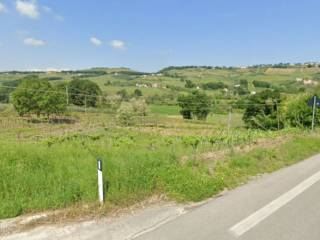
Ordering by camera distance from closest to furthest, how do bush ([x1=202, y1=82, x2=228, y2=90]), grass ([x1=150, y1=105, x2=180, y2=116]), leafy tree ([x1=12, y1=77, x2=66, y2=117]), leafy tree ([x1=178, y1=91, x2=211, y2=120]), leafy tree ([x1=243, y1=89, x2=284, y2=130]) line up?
leafy tree ([x1=12, y1=77, x2=66, y2=117])
leafy tree ([x1=243, y1=89, x2=284, y2=130])
grass ([x1=150, y1=105, x2=180, y2=116])
leafy tree ([x1=178, y1=91, x2=211, y2=120])
bush ([x1=202, y1=82, x2=228, y2=90])

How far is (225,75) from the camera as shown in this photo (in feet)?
367

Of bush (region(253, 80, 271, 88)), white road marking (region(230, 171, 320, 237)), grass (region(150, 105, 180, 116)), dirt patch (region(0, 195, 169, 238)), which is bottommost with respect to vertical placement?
grass (region(150, 105, 180, 116))

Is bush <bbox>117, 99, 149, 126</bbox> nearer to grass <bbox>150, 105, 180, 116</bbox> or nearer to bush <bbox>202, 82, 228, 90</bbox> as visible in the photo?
grass <bbox>150, 105, 180, 116</bbox>

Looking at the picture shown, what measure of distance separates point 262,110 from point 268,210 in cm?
5107

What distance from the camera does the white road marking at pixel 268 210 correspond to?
4766 millimetres

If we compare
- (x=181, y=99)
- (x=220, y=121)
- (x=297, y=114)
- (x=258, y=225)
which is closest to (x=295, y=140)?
(x=258, y=225)

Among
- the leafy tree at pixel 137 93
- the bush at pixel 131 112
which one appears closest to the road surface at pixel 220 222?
the bush at pixel 131 112

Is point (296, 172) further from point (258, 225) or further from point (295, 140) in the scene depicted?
point (295, 140)

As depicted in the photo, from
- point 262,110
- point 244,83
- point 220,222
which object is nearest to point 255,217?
point 220,222

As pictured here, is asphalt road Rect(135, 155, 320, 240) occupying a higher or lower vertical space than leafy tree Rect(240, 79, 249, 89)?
lower

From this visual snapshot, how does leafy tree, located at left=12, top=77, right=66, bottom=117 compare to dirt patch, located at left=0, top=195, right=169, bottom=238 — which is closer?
dirt patch, located at left=0, top=195, right=169, bottom=238

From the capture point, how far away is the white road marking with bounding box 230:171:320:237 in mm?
4766

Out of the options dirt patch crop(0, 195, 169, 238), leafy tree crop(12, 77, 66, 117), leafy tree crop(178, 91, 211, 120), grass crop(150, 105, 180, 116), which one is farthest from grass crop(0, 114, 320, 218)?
leafy tree crop(178, 91, 211, 120)

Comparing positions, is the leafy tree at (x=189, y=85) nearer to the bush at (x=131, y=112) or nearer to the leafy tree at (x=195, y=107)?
the leafy tree at (x=195, y=107)
